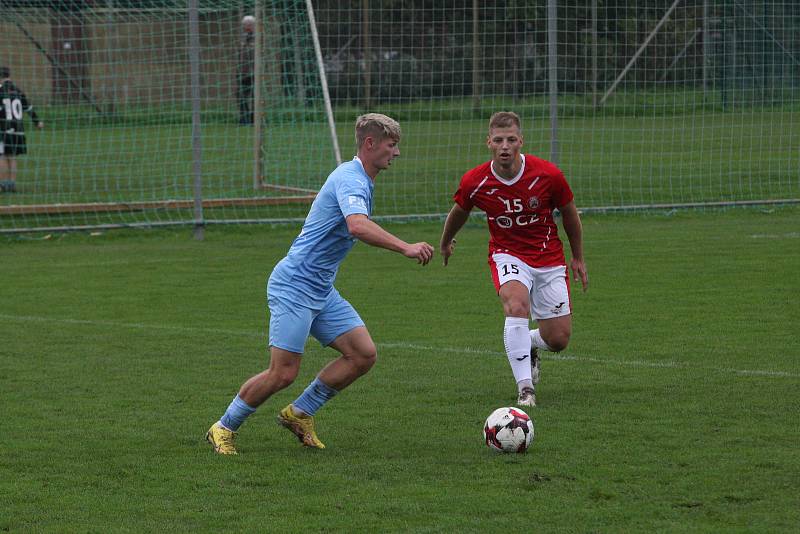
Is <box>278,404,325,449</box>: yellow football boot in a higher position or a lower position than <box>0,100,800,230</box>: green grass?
lower

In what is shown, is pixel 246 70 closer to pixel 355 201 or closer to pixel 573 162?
pixel 573 162

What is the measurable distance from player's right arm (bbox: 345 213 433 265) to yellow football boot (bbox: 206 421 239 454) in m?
1.17

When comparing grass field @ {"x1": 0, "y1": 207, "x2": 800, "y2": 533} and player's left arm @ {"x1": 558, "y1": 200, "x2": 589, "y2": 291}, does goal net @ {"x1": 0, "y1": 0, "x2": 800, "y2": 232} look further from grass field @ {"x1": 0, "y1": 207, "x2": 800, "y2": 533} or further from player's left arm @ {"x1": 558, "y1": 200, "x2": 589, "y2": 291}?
player's left arm @ {"x1": 558, "y1": 200, "x2": 589, "y2": 291}

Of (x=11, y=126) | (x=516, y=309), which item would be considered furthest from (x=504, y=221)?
(x=11, y=126)

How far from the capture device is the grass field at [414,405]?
5328 mm

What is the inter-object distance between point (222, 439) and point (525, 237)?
2.38 meters

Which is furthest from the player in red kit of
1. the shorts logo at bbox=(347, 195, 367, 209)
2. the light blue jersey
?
the shorts logo at bbox=(347, 195, 367, 209)

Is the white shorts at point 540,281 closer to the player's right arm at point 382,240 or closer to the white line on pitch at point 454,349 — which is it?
the white line on pitch at point 454,349

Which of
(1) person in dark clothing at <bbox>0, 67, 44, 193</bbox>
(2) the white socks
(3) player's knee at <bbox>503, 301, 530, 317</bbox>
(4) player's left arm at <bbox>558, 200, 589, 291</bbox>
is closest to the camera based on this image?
(2) the white socks

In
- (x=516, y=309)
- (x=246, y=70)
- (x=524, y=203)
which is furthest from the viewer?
(x=246, y=70)

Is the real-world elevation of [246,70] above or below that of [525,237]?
above

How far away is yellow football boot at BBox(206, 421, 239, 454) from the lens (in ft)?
20.7

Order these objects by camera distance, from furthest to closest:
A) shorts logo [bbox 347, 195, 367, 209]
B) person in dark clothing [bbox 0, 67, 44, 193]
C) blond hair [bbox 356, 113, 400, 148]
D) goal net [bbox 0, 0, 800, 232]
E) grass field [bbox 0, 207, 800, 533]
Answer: person in dark clothing [bbox 0, 67, 44, 193]
goal net [bbox 0, 0, 800, 232]
blond hair [bbox 356, 113, 400, 148]
shorts logo [bbox 347, 195, 367, 209]
grass field [bbox 0, 207, 800, 533]

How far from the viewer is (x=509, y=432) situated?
616 cm
